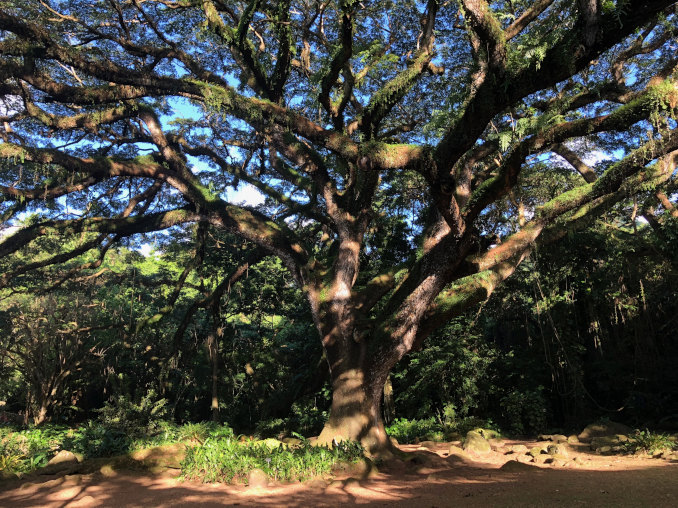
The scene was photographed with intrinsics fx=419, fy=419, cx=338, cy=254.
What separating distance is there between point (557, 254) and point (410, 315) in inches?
259

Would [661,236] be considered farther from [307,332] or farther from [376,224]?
[307,332]

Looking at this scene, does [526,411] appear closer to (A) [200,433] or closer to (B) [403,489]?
(B) [403,489]

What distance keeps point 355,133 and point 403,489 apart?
7.03 m

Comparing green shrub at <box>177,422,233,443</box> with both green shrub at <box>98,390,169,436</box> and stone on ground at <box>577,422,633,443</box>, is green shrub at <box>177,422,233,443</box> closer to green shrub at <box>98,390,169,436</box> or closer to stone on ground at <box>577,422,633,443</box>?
green shrub at <box>98,390,169,436</box>

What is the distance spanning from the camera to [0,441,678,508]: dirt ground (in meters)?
4.18

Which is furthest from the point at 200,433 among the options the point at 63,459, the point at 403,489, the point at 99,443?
the point at 403,489

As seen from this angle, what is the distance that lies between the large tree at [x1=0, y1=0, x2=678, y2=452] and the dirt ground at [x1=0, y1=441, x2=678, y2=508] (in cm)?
170

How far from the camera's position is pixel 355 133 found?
30.9 feet

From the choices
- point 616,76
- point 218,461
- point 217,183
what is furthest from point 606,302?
point 217,183

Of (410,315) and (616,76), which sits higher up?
(616,76)

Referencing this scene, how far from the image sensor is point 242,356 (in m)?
14.0

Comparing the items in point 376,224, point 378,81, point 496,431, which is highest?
point 378,81

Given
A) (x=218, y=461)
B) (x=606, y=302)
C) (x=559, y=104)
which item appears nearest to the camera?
(x=218, y=461)

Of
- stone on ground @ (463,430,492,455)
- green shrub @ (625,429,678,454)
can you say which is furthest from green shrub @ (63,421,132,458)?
green shrub @ (625,429,678,454)
